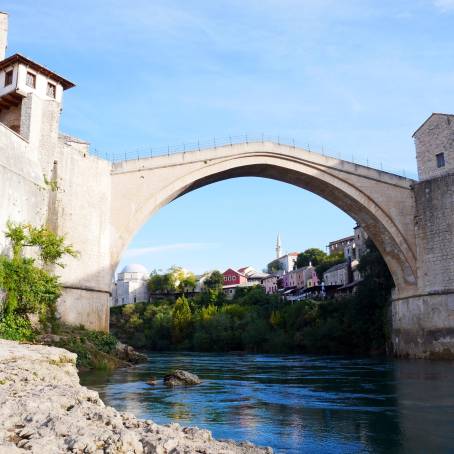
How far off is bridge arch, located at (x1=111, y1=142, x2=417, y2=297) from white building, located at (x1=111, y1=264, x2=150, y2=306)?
6129 centimetres

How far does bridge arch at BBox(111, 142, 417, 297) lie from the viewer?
2245cm

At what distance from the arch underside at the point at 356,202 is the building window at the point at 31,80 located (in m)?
7.50

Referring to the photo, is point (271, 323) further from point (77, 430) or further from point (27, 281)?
point (77, 430)

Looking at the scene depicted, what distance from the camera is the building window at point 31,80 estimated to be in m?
18.9

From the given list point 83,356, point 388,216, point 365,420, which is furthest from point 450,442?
point 388,216

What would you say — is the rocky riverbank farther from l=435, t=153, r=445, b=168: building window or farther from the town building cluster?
the town building cluster

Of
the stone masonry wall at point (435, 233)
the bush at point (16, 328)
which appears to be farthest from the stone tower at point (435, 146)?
the bush at point (16, 328)

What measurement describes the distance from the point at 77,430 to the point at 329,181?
72.0 feet

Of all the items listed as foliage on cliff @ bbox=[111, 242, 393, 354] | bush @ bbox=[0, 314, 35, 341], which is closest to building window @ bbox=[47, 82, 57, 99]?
bush @ bbox=[0, 314, 35, 341]

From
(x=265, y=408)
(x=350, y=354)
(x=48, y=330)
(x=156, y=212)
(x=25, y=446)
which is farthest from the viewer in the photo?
(x=350, y=354)

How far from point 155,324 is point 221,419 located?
41.9 metres

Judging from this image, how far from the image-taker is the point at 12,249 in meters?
15.8

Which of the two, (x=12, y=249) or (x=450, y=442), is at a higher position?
(x=12, y=249)

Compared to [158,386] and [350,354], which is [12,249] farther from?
[350,354]
